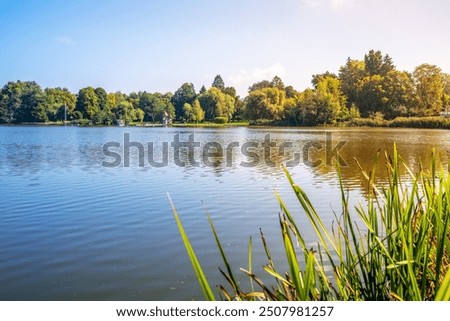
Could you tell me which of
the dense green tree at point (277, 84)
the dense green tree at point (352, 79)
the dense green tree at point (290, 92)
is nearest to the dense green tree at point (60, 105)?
the dense green tree at point (352, 79)

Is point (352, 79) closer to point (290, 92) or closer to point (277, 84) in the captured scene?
point (290, 92)

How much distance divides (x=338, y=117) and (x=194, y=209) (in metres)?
15.5

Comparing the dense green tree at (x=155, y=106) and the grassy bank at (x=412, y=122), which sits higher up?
the dense green tree at (x=155, y=106)

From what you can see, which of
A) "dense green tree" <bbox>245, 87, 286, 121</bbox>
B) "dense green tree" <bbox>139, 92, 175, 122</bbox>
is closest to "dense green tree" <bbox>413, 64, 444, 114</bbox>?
"dense green tree" <bbox>139, 92, 175, 122</bbox>

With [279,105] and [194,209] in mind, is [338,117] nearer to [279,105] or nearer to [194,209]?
[279,105]

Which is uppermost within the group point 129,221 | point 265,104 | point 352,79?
point 352,79

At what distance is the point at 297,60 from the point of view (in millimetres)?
2203

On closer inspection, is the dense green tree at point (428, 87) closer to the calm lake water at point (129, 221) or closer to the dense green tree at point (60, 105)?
the calm lake water at point (129, 221)

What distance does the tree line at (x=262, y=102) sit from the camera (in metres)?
7.41

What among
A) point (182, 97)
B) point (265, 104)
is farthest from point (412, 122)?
point (265, 104)

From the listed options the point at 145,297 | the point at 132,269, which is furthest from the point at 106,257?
the point at 145,297

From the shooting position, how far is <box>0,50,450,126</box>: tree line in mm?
7406

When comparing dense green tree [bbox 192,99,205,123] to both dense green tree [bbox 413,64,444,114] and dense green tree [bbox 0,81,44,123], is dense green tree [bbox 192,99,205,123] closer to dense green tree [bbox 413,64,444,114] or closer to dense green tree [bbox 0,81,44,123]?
dense green tree [bbox 413,64,444,114]

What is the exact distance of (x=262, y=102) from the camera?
2505 centimetres
